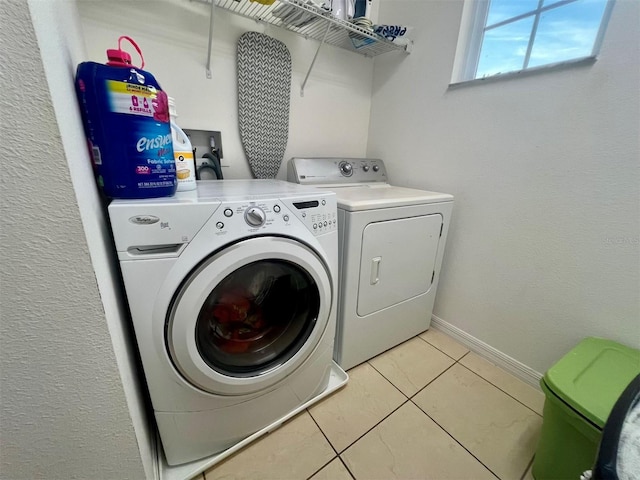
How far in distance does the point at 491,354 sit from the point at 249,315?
1.33m

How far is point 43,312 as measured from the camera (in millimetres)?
460

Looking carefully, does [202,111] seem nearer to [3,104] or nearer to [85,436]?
[3,104]

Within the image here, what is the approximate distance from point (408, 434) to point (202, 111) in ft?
5.61

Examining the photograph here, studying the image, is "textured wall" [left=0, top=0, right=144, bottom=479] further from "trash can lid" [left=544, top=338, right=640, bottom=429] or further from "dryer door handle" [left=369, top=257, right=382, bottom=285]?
"trash can lid" [left=544, top=338, right=640, bottom=429]

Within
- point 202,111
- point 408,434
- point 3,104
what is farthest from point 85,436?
point 202,111

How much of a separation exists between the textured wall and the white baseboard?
5.20ft

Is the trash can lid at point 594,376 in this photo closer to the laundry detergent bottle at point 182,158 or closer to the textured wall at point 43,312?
the textured wall at point 43,312

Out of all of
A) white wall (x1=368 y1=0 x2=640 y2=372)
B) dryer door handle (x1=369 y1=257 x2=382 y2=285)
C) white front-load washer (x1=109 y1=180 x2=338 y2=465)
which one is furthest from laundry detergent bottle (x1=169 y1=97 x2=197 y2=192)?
white wall (x1=368 y1=0 x2=640 y2=372)

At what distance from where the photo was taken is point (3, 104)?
0.36m

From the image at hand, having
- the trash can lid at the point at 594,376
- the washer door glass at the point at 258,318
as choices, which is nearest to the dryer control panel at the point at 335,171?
the washer door glass at the point at 258,318

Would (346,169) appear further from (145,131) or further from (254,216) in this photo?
(145,131)

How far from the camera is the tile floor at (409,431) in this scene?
0.90 m

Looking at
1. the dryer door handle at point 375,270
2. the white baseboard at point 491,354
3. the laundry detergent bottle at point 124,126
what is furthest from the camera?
the white baseboard at point 491,354

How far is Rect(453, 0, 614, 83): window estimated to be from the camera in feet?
3.27
